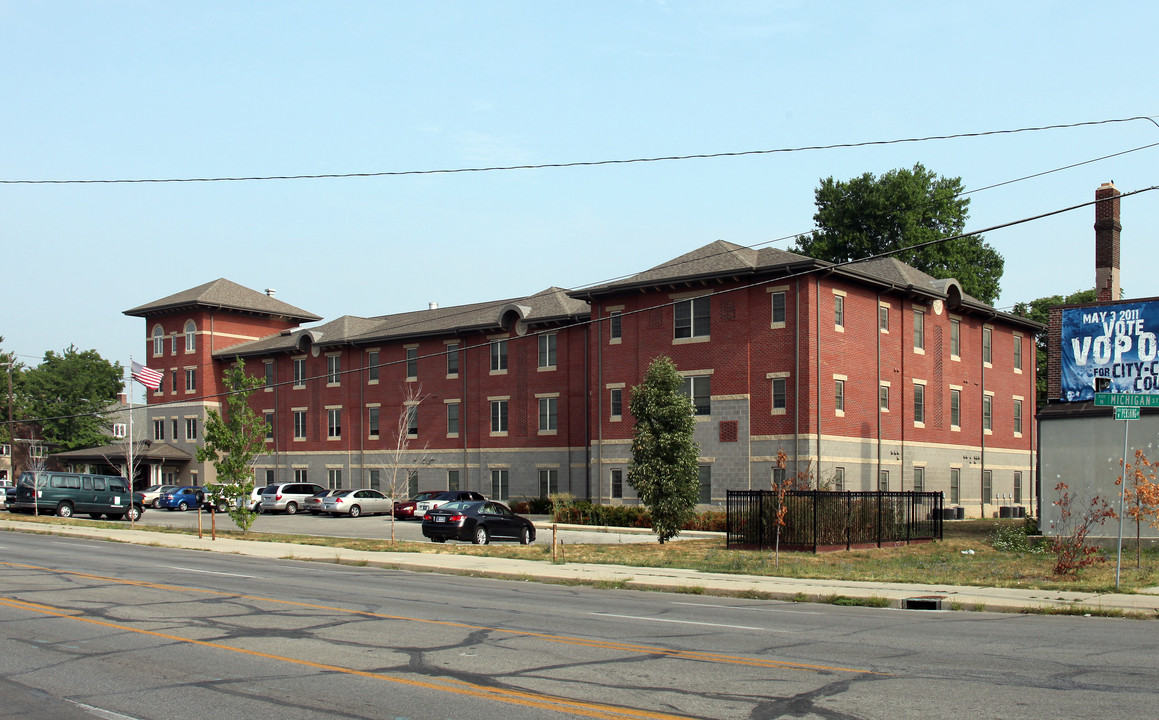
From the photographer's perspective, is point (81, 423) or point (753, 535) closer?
point (753, 535)

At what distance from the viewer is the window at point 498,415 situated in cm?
5838

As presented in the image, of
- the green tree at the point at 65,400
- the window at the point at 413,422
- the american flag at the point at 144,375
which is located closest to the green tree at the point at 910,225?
the window at the point at 413,422

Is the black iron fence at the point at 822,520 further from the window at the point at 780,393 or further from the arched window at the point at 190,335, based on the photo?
the arched window at the point at 190,335

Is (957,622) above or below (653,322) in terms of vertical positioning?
below

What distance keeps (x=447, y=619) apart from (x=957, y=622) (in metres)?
7.59

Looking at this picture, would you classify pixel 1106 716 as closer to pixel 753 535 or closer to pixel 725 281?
pixel 753 535

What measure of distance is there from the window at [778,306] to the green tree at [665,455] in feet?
36.2

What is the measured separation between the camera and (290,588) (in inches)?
766

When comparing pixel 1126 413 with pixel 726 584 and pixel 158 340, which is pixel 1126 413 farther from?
pixel 158 340

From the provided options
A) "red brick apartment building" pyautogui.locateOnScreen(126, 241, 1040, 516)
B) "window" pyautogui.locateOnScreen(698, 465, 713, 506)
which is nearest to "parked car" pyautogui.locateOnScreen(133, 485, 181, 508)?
"red brick apartment building" pyautogui.locateOnScreen(126, 241, 1040, 516)

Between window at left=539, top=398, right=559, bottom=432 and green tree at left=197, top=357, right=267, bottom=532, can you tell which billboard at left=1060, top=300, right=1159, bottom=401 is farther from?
window at left=539, top=398, right=559, bottom=432

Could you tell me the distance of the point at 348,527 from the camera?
47.7m

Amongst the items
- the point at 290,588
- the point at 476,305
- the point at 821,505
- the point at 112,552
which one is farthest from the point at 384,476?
the point at 290,588

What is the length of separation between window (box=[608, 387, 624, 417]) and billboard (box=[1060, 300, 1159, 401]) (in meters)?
21.4
